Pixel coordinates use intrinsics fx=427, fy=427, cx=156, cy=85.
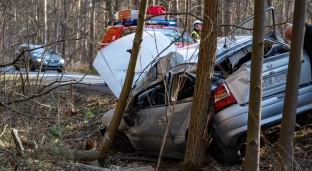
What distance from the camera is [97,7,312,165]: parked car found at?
555 cm

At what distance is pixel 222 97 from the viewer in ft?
18.9

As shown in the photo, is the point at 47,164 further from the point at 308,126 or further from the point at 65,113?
the point at 65,113

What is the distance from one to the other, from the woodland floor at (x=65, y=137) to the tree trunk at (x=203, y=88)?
317mm

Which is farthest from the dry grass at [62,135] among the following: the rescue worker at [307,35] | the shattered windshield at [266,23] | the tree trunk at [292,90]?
the shattered windshield at [266,23]

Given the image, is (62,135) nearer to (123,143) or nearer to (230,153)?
(123,143)

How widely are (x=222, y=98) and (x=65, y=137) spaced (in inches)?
170

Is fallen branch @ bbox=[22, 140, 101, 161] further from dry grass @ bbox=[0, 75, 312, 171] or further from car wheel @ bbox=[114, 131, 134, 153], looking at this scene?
car wheel @ bbox=[114, 131, 134, 153]

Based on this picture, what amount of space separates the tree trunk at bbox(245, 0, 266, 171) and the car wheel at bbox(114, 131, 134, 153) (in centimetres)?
369

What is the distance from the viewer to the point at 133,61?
6.88 meters

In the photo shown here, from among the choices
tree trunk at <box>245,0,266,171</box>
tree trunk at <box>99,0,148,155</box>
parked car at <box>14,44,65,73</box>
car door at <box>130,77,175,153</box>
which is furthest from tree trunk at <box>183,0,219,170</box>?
parked car at <box>14,44,65,73</box>

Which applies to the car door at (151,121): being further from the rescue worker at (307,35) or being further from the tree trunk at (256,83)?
the tree trunk at (256,83)

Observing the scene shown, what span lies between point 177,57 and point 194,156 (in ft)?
5.89

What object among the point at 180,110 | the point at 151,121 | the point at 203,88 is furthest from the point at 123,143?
the point at 203,88

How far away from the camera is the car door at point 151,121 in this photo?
664 cm
